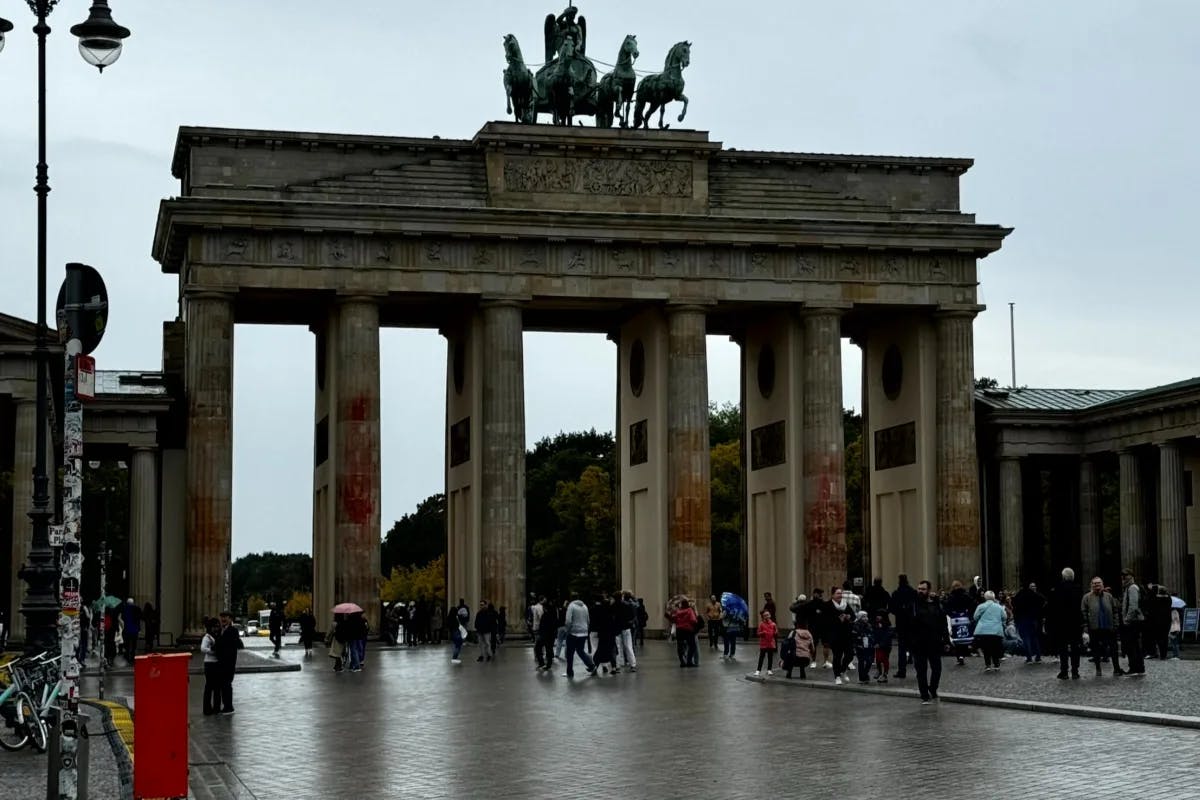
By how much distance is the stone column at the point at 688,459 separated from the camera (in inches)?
2830

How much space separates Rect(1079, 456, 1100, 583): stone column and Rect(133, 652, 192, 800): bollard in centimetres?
6610

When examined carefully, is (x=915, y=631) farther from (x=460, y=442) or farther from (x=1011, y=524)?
(x=1011, y=524)

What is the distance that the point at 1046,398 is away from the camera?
280 ft

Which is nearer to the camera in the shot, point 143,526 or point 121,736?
point 121,736

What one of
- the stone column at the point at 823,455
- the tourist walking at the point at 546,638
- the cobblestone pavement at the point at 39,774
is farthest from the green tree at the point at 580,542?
the cobblestone pavement at the point at 39,774

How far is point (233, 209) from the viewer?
67938 millimetres

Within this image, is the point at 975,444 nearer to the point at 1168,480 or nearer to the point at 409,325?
the point at 1168,480

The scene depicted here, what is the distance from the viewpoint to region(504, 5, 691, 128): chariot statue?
73.2 m

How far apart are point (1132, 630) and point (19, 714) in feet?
71.8

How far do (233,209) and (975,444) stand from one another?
2961cm

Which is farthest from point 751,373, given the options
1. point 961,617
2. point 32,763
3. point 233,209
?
point 32,763

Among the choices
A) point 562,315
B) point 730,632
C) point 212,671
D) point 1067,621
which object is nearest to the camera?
point 212,671

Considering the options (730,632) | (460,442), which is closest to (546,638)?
(730,632)

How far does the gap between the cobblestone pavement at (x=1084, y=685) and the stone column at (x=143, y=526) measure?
31694 mm
